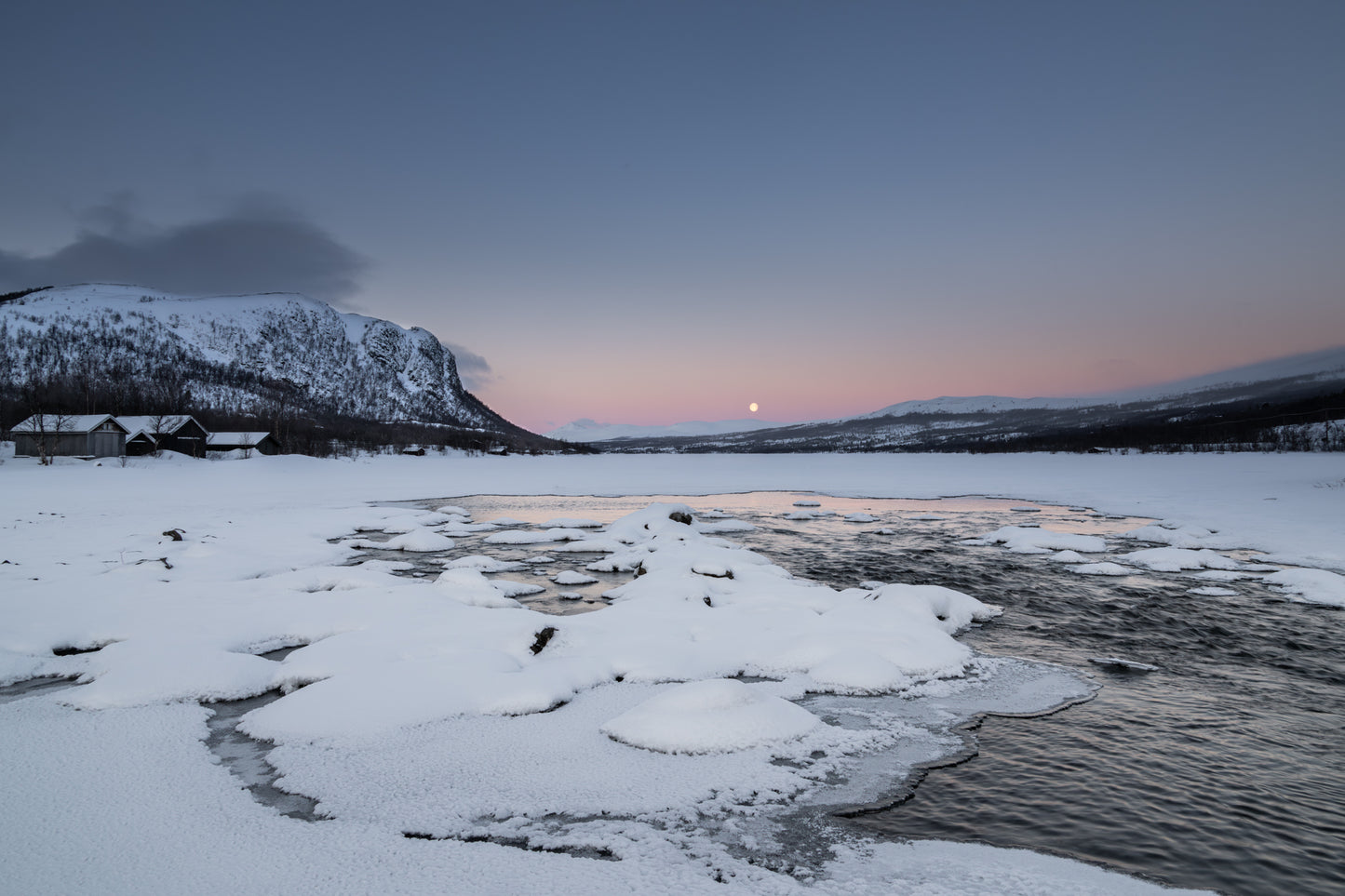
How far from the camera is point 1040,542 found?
17609 millimetres

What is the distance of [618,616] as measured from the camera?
31.9 ft

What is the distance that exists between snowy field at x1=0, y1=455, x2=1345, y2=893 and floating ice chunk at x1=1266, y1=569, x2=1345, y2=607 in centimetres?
6

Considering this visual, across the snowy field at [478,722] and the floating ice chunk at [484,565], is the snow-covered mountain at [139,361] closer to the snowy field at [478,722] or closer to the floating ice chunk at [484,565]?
Result: the floating ice chunk at [484,565]

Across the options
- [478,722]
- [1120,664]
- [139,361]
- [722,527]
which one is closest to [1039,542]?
[722,527]

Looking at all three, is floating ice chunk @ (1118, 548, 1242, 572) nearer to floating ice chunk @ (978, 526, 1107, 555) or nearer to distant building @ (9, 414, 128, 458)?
floating ice chunk @ (978, 526, 1107, 555)

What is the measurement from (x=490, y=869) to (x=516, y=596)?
833 cm

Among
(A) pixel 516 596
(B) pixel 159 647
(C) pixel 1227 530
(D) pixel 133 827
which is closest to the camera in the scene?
(D) pixel 133 827

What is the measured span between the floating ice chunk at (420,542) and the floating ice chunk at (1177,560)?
57.5 ft

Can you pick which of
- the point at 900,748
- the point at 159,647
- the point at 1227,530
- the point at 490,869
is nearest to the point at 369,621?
the point at 159,647

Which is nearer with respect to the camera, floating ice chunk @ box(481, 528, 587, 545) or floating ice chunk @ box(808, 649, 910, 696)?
floating ice chunk @ box(808, 649, 910, 696)

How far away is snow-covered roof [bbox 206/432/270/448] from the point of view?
63.8 m

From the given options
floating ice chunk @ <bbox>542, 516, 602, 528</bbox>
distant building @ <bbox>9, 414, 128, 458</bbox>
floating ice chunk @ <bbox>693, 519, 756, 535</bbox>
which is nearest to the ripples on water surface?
floating ice chunk @ <bbox>693, 519, 756, 535</bbox>

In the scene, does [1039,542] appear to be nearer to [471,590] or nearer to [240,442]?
[471,590]

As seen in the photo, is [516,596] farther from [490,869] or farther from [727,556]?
[490,869]
